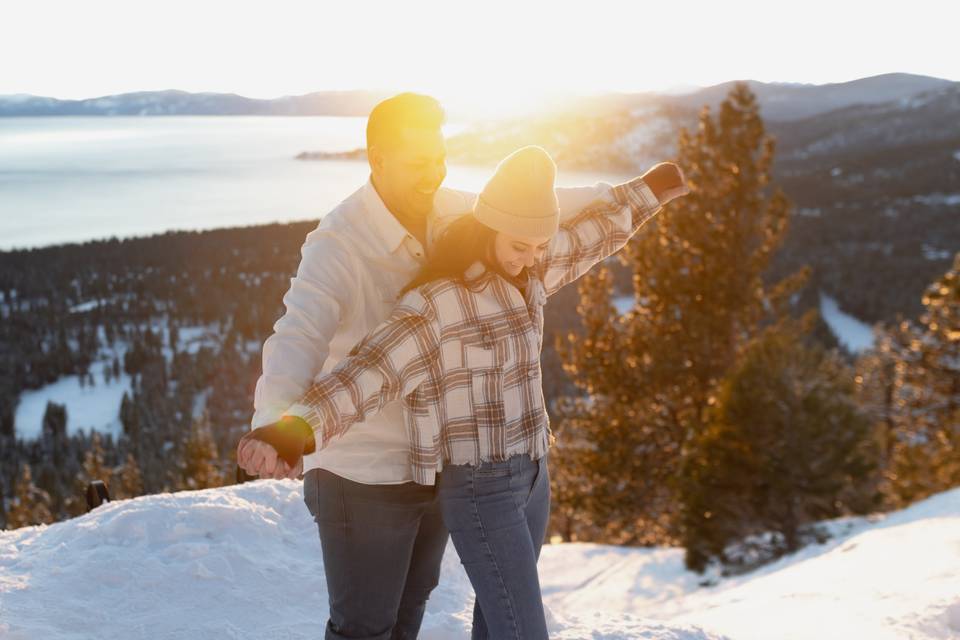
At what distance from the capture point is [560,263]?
2389 millimetres

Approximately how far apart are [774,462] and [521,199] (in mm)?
9894

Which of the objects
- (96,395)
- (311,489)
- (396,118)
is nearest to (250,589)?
(311,489)

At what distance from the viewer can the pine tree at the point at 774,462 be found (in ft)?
34.6

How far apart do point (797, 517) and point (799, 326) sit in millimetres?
4350

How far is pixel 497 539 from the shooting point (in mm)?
1999

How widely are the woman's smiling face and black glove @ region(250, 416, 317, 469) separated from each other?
68 cm

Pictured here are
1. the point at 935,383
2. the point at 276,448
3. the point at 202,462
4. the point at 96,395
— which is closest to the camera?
the point at 276,448

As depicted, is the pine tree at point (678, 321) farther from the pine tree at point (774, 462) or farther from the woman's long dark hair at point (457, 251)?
the woman's long dark hair at point (457, 251)

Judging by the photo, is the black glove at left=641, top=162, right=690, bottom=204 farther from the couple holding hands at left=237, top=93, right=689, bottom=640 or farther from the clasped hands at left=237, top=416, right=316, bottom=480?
the clasped hands at left=237, top=416, right=316, bottom=480

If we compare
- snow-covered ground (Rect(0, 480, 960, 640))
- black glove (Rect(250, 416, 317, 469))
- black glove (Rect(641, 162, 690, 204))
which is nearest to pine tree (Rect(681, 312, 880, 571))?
snow-covered ground (Rect(0, 480, 960, 640))

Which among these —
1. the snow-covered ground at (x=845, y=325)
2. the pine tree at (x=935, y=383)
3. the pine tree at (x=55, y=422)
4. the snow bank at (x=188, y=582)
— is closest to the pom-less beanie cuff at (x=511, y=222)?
the snow bank at (x=188, y=582)

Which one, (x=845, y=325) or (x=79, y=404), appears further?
(x=79, y=404)

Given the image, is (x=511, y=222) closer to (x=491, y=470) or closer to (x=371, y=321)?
(x=371, y=321)

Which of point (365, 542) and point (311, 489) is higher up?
point (311, 489)
